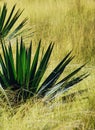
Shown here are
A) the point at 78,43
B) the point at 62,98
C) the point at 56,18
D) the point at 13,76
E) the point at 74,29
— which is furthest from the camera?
the point at 56,18

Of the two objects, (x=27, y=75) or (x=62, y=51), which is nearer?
(x=27, y=75)

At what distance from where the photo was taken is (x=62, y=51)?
557 cm

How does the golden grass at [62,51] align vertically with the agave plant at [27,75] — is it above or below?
below

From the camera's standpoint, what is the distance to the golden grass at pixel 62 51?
2930 mm

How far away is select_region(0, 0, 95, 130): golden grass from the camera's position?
115 inches

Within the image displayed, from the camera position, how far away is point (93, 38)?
237 inches

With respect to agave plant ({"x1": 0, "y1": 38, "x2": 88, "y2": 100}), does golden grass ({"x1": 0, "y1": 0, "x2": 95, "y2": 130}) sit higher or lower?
lower

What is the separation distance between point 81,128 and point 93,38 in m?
3.17

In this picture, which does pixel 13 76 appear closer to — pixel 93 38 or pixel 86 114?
pixel 86 114

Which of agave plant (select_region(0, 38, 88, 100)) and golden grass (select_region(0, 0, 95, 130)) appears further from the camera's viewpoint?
agave plant (select_region(0, 38, 88, 100))

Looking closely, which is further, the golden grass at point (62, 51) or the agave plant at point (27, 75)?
the agave plant at point (27, 75)

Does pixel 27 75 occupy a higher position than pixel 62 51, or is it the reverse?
pixel 27 75

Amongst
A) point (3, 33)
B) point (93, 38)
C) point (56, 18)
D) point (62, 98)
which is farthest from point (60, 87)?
point (56, 18)

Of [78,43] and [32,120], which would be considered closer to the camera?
[32,120]
